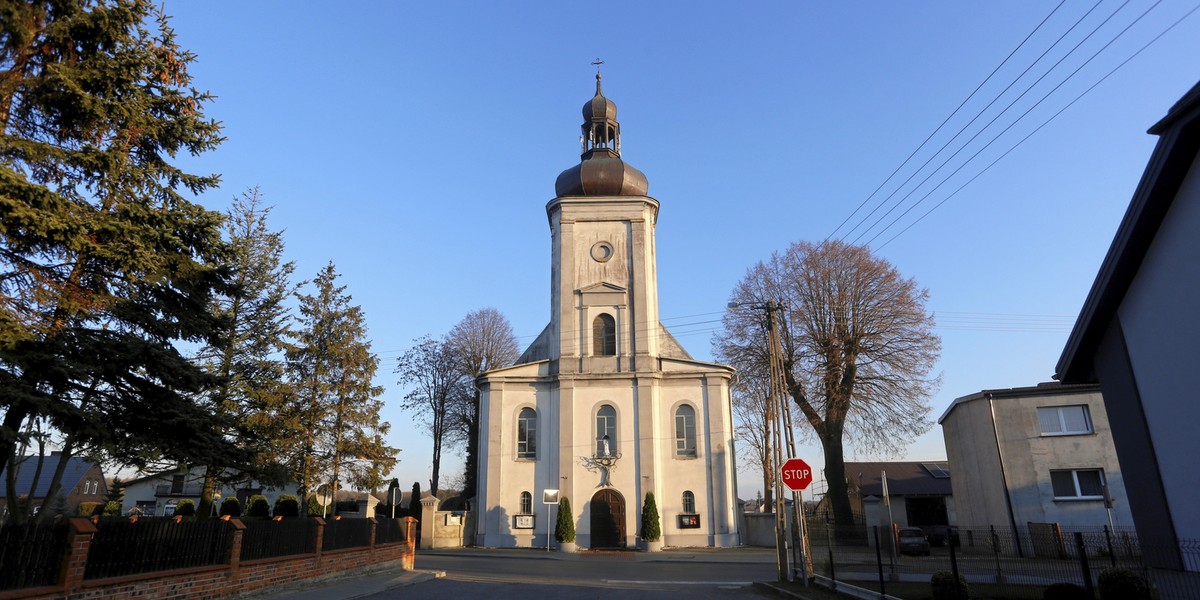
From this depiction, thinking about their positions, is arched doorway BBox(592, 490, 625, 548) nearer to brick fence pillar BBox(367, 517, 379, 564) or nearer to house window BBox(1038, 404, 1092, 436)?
brick fence pillar BBox(367, 517, 379, 564)

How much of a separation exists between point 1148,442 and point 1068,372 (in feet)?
6.95

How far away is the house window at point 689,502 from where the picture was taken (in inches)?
1228

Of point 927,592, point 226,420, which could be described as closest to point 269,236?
point 226,420

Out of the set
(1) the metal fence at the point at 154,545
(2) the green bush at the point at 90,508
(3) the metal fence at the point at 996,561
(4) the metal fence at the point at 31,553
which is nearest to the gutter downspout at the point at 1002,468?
(3) the metal fence at the point at 996,561

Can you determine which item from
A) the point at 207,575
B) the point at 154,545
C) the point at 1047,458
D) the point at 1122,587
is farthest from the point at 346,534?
the point at 1047,458

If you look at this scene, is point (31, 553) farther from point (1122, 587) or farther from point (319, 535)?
point (1122, 587)

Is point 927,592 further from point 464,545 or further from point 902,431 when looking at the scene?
point 464,545

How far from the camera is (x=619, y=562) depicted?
83.0ft

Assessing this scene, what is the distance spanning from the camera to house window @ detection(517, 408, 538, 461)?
106 ft

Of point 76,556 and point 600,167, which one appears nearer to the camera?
point 76,556

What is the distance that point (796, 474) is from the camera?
1658 centimetres

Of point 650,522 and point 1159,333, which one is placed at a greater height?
point 1159,333

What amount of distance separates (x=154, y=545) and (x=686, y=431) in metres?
23.9

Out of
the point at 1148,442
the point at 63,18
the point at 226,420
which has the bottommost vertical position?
the point at 1148,442
